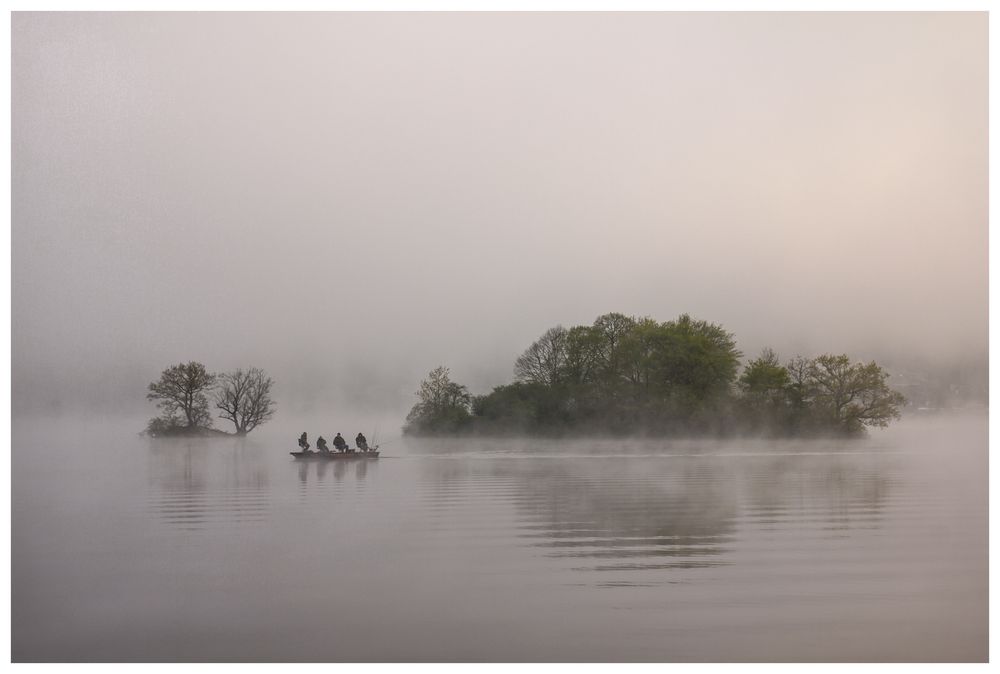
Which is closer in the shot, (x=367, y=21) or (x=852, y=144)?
(x=367, y=21)

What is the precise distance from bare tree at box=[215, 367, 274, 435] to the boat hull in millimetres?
1356

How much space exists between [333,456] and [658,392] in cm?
508

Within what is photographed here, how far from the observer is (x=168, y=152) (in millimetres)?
10945

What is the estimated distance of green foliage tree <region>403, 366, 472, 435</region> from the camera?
44.2ft

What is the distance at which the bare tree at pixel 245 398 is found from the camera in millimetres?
12836

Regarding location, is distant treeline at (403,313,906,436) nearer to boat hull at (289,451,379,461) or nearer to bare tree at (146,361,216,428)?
boat hull at (289,451,379,461)

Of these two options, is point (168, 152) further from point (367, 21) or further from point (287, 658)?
point (287, 658)

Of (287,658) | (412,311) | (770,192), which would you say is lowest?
(287,658)

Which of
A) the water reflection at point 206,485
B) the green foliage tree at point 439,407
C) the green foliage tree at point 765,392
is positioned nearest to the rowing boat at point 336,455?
the water reflection at point 206,485

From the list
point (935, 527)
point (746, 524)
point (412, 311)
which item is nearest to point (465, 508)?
point (746, 524)

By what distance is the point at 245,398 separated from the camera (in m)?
13.3

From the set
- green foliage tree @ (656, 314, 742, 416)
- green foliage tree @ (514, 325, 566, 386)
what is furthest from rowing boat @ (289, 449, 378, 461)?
green foliage tree @ (656, 314, 742, 416)

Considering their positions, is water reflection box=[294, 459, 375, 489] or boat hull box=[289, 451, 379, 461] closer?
water reflection box=[294, 459, 375, 489]

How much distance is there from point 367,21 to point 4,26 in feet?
11.6
